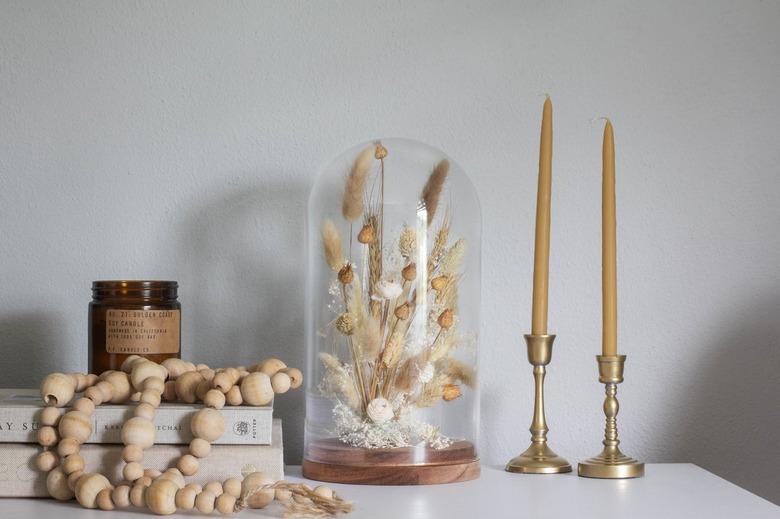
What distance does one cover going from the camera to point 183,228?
42.6 inches

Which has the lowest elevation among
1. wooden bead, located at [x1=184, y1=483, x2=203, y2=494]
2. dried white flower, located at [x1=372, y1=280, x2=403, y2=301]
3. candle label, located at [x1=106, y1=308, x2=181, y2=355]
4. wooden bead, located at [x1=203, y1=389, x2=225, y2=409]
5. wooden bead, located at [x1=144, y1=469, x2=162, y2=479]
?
wooden bead, located at [x1=184, y1=483, x2=203, y2=494]

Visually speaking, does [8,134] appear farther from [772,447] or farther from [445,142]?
[772,447]

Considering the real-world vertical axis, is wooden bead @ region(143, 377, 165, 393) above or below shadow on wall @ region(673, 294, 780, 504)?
above

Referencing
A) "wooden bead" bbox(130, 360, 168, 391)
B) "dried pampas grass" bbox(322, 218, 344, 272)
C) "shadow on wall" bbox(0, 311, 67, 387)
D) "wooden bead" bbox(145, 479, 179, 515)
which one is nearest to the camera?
"wooden bead" bbox(145, 479, 179, 515)

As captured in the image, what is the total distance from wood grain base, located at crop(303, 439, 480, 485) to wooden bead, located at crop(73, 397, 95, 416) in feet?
0.74

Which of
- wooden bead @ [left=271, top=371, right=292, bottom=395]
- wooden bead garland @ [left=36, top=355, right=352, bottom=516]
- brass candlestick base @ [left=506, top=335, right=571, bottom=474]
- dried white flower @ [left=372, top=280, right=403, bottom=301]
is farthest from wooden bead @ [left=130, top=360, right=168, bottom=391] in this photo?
brass candlestick base @ [left=506, top=335, right=571, bottom=474]

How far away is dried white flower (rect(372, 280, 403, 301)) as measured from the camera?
902 mm

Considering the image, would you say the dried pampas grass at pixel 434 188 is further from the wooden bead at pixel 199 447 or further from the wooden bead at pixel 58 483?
the wooden bead at pixel 58 483

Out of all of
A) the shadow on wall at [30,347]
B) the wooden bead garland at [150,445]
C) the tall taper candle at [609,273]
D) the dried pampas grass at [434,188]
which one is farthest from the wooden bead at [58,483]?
the tall taper candle at [609,273]

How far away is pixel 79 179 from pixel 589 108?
2.00ft

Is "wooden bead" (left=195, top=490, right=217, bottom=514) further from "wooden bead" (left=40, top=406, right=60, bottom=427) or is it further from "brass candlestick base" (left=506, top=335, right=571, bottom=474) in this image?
"brass candlestick base" (left=506, top=335, right=571, bottom=474)

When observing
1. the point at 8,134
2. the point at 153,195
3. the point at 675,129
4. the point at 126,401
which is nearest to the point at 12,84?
the point at 8,134

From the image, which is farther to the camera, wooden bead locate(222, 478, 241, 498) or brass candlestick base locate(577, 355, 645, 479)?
brass candlestick base locate(577, 355, 645, 479)

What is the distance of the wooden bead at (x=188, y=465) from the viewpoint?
78 centimetres
